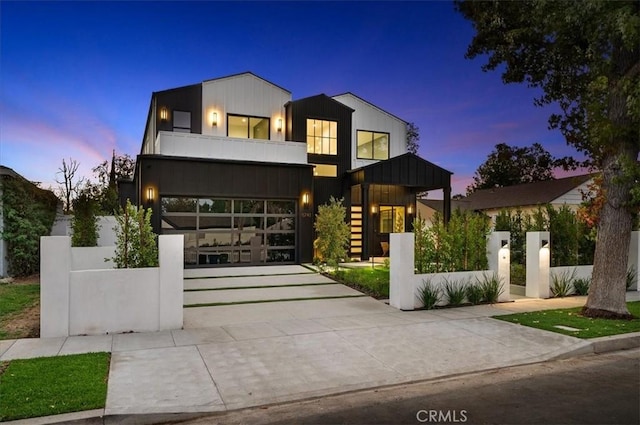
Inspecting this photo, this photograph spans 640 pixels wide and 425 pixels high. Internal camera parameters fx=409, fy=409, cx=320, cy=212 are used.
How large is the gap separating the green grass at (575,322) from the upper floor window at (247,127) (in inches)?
552

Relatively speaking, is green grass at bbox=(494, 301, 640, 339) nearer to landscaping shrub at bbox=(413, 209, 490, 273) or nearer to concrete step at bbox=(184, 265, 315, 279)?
landscaping shrub at bbox=(413, 209, 490, 273)

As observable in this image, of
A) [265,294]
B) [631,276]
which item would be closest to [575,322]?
[631,276]

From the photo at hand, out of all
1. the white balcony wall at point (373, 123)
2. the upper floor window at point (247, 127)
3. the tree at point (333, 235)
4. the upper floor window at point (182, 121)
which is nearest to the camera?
the tree at point (333, 235)

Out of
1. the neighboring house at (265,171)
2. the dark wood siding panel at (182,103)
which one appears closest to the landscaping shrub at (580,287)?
the neighboring house at (265,171)

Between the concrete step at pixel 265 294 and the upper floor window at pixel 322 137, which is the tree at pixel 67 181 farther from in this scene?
the concrete step at pixel 265 294

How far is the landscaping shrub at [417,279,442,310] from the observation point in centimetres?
897

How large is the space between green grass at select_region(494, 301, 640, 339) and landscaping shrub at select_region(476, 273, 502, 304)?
105cm

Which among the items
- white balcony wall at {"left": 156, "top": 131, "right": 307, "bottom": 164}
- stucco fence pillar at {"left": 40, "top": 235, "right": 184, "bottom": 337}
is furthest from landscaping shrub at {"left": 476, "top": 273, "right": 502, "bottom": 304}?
white balcony wall at {"left": 156, "top": 131, "right": 307, "bottom": 164}

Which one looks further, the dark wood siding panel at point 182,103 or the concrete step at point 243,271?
the dark wood siding panel at point 182,103

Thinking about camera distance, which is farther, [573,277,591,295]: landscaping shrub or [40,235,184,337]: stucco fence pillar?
[573,277,591,295]: landscaping shrub

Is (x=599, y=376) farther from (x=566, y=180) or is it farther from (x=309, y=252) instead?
(x=566, y=180)

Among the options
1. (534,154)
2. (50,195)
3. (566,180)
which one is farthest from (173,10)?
(534,154)

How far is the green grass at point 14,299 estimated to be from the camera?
7678 mm

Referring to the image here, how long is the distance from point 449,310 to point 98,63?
50.5 feet
